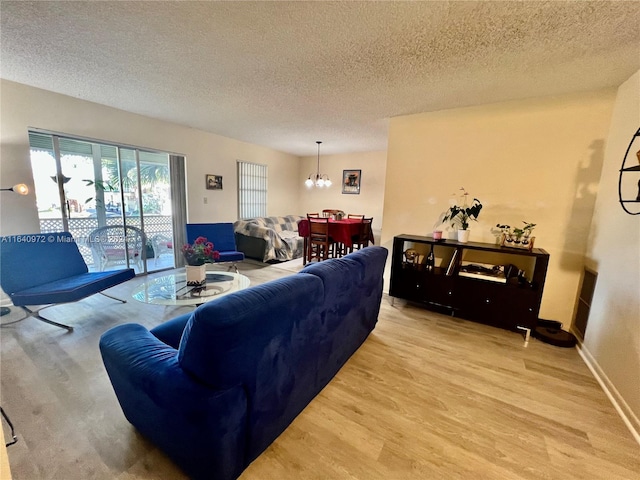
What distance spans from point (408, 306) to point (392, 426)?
71.5 inches

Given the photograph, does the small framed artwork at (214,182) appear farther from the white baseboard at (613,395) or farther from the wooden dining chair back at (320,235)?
the white baseboard at (613,395)

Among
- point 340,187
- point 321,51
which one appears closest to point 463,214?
point 321,51

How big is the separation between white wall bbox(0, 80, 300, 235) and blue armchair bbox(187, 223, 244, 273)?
683mm

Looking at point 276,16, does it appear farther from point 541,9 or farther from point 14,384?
point 14,384

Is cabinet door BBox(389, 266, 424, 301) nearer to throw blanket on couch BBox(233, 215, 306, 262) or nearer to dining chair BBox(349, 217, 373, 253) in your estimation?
dining chair BBox(349, 217, 373, 253)

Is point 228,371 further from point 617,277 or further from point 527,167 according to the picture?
point 527,167

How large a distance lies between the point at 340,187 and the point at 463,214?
4093 mm

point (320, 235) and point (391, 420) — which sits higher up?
point (320, 235)

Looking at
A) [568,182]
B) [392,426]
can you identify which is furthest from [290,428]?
[568,182]

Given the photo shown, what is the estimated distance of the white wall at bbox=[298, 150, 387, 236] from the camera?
6.22 m

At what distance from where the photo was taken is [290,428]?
144cm

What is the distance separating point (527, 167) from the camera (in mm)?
2666

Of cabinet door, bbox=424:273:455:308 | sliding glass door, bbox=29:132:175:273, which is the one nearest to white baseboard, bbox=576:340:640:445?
cabinet door, bbox=424:273:455:308

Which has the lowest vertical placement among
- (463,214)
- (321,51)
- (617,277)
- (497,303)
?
(497,303)
